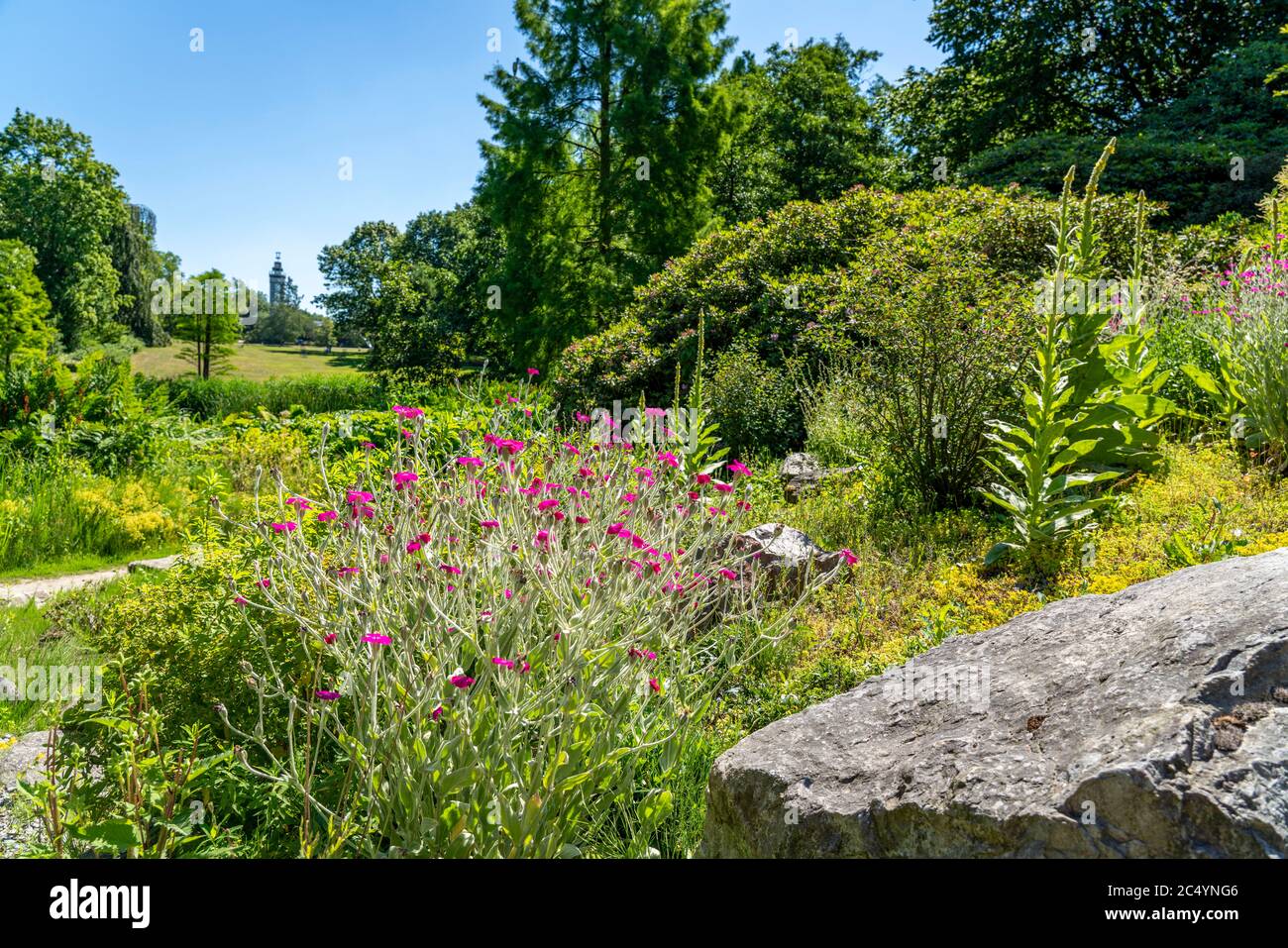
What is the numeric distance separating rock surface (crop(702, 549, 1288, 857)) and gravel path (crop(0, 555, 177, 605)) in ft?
16.6

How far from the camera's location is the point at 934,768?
2.05 m

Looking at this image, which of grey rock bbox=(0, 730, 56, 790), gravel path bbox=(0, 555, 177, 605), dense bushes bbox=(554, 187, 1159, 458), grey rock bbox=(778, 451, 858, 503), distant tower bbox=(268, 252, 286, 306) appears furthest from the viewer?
distant tower bbox=(268, 252, 286, 306)

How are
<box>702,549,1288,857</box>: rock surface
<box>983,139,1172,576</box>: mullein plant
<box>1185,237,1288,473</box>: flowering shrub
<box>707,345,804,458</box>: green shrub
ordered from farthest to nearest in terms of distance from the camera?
<box>707,345,804,458</box>: green shrub, <box>1185,237,1288,473</box>: flowering shrub, <box>983,139,1172,576</box>: mullein plant, <box>702,549,1288,857</box>: rock surface

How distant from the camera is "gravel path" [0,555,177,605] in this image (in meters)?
5.83

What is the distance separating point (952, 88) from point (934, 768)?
23269 millimetres

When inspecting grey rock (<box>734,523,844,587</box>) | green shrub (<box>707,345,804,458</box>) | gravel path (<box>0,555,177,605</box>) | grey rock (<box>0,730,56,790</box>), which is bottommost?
grey rock (<box>0,730,56,790</box>)

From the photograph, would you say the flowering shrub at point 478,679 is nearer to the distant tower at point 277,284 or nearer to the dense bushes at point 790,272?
the dense bushes at point 790,272

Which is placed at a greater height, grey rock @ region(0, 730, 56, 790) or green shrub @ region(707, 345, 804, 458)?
green shrub @ region(707, 345, 804, 458)

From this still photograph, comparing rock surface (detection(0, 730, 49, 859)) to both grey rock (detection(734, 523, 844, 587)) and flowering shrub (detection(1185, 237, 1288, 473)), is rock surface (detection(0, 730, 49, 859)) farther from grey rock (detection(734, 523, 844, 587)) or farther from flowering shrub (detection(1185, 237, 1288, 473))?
flowering shrub (detection(1185, 237, 1288, 473))

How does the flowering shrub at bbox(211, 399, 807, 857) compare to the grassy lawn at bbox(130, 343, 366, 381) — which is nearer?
the flowering shrub at bbox(211, 399, 807, 857)

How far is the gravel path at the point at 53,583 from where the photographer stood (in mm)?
5832

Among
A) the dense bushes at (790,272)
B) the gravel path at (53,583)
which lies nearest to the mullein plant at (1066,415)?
the dense bushes at (790,272)

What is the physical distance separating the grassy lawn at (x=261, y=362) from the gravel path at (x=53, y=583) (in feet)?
84.2

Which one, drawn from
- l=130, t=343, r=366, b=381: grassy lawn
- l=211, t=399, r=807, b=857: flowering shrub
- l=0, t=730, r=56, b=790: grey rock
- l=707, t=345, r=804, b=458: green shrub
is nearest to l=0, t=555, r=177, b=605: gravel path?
l=0, t=730, r=56, b=790: grey rock
